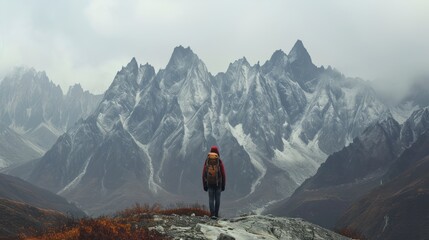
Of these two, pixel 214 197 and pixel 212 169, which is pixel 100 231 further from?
pixel 214 197

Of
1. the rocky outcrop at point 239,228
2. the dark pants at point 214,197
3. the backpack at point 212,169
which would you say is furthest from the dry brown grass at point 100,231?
the backpack at point 212,169

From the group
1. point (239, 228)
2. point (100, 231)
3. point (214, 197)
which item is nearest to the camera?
point (100, 231)

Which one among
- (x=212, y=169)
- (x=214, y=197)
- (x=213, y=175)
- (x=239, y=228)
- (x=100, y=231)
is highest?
(x=212, y=169)

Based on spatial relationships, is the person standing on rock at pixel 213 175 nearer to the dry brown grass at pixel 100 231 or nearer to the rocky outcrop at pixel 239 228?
the rocky outcrop at pixel 239 228

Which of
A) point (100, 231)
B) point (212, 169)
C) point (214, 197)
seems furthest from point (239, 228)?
point (100, 231)

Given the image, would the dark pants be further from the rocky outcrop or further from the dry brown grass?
the dry brown grass

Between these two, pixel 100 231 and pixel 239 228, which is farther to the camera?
pixel 239 228

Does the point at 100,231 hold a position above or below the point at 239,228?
above

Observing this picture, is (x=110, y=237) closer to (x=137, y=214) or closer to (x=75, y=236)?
(x=75, y=236)

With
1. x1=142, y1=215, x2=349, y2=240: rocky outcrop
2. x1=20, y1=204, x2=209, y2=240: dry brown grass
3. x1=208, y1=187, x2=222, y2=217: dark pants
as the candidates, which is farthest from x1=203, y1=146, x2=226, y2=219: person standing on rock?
x1=20, y1=204, x2=209, y2=240: dry brown grass

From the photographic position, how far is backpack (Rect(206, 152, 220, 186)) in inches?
1033

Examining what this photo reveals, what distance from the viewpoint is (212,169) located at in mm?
26438

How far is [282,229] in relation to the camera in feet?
90.5

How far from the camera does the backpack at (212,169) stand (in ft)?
86.1
